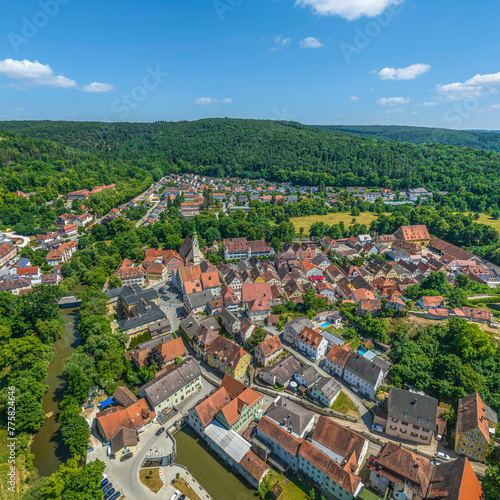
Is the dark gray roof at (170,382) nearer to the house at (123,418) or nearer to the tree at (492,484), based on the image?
the house at (123,418)

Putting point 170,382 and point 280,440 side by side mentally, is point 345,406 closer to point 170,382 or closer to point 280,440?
point 280,440

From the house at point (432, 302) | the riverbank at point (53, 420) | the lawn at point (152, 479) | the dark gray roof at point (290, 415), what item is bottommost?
the riverbank at point (53, 420)

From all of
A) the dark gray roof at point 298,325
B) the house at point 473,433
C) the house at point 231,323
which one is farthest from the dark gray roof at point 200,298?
the house at point 473,433

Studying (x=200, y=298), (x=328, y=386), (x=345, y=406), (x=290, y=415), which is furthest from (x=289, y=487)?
(x=200, y=298)

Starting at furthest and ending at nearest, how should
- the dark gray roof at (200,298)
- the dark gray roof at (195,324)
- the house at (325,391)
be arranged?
the dark gray roof at (200,298), the dark gray roof at (195,324), the house at (325,391)

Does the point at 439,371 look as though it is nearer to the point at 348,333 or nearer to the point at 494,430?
the point at 494,430

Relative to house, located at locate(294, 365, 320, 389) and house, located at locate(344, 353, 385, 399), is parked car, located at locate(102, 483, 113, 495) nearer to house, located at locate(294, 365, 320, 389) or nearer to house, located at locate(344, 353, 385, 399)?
house, located at locate(294, 365, 320, 389)
